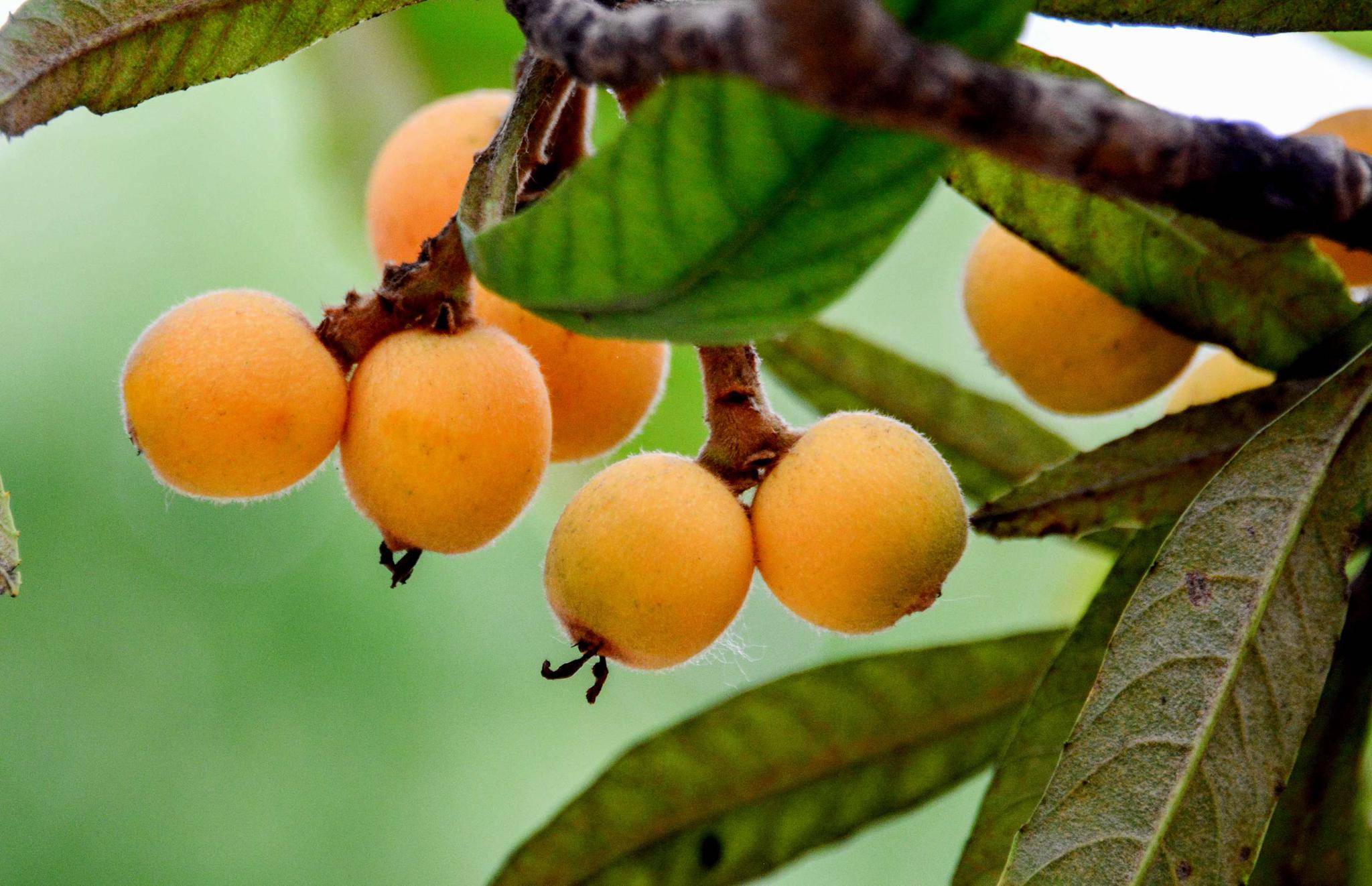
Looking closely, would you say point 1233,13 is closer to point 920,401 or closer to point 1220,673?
point 1220,673

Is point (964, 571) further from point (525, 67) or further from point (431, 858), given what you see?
point (525, 67)

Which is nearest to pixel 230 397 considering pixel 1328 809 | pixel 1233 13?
pixel 1233 13

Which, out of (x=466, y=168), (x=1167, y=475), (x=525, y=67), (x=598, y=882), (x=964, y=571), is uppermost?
(x=525, y=67)

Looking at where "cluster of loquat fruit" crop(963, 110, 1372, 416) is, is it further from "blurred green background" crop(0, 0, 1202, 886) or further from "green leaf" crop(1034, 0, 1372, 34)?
"blurred green background" crop(0, 0, 1202, 886)

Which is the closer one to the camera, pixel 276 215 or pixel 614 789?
pixel 614 789

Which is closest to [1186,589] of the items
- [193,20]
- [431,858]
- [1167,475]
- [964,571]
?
[1167,475]

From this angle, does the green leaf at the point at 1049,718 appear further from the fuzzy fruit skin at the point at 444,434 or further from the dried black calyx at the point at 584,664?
the fuzzy fruit skin at the point at 444,434

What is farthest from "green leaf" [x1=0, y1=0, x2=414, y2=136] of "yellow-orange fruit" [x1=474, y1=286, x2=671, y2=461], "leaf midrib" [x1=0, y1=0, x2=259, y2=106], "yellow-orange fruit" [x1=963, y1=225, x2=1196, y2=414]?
"yellow-orange fruit" [x1=963, y1=225, x2=1196, y2=414]

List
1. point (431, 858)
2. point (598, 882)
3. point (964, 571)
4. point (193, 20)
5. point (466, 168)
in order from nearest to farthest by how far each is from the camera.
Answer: point (193, 20)
point (466, 168)
point (598, 882)
point (964, 571)
point (431, 858)

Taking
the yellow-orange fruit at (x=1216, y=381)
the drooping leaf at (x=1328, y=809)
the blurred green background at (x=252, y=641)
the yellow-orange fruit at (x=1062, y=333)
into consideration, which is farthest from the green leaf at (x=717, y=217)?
the blurred green background at (x=252, y=641)
